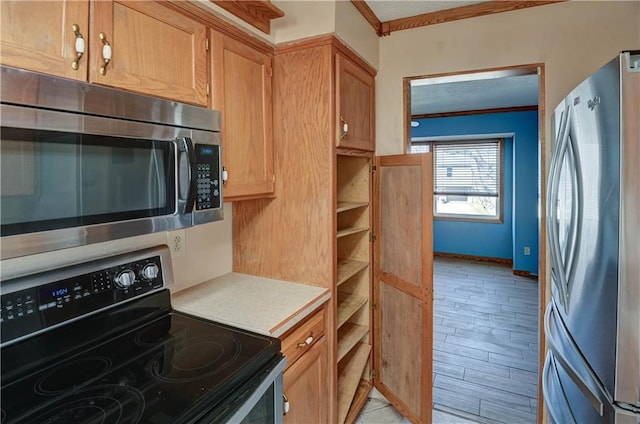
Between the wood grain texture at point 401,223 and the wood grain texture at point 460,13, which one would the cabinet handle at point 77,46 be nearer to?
the wood grain texture at point 401,223

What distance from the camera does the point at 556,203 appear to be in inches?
57.9

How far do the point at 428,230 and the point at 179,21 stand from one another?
1472 mm

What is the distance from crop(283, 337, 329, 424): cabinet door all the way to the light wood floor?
99 cm

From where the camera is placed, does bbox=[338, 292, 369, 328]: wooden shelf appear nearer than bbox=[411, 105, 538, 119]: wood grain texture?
Yes

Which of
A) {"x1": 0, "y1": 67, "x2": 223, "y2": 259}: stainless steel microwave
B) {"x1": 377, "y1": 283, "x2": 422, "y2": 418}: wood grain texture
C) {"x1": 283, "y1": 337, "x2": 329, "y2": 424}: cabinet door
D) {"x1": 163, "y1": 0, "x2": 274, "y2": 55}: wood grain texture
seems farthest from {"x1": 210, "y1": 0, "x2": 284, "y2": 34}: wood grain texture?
{"x1": 377, "y1": 283, "x2": 422, "y2": 418}: wood grain texture

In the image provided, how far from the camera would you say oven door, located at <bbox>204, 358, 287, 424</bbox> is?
3.02 ft

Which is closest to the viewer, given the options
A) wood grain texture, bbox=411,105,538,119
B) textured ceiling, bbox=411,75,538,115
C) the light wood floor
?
the light wood floor

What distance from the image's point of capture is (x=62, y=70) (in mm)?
923

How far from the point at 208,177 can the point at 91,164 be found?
0.42m

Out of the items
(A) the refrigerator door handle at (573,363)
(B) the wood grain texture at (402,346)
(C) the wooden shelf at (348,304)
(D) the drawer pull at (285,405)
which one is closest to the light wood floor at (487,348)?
(B) the wood grain texture at (402,346)

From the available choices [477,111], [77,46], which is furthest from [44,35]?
[477,111]

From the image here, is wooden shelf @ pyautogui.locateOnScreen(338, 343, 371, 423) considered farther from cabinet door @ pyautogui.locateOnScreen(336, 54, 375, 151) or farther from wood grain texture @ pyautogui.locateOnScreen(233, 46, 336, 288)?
cabinet door @ pyautogui.locateOnScreen(336, 54, 375, 151)

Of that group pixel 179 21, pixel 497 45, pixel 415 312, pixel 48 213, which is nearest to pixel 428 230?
pixel 415 312

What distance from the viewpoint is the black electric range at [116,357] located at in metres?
0.85
